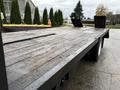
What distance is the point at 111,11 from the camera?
101 feet

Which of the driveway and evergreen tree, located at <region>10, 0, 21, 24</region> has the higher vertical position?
evergreen tree, located at <region>10, 0, 21, 24</region>

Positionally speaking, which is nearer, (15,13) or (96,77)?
(96,77)

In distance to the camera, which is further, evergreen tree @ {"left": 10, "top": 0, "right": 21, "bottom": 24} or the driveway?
evergreen tree @ {"left": 10, "top": 0, "right": 21, "bottom": 24}

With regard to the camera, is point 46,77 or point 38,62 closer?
point 46,77

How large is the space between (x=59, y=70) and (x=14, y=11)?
1213cm

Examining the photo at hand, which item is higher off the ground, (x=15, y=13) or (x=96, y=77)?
(x=15, y=13)

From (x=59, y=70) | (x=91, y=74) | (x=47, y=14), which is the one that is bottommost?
(x=91, y=74)

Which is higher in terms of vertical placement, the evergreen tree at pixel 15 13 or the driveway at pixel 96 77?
the evergreen tree at pixel 15 13

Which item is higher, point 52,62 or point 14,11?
point 14,11

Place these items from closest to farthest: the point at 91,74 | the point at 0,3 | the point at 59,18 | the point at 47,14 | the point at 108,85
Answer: the point at 108,85, the point at 91,74, the point at 0,3, the point at 47,14, the point at 59,18

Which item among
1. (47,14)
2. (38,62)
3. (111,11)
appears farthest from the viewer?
(111,11)

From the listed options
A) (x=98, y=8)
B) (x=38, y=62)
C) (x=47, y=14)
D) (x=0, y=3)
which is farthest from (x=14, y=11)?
(x=98, y=8)

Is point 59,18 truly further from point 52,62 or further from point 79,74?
point 52,62

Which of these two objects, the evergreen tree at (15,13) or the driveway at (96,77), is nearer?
the driveway at (96,77)
